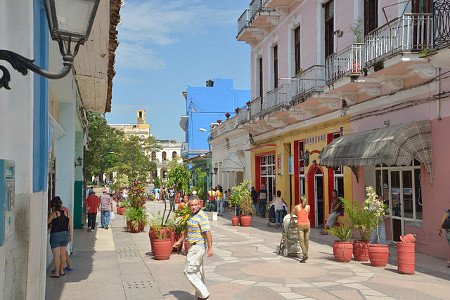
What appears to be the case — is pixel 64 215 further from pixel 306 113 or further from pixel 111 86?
pixel 306 113

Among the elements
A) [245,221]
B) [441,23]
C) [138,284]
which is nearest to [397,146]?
[441,23]

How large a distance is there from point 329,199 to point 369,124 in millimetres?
3865

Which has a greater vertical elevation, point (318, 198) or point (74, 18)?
point (74, 18)

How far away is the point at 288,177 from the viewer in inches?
833

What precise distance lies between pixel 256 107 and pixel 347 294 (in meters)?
16.0

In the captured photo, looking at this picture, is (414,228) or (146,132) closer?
(414,228)

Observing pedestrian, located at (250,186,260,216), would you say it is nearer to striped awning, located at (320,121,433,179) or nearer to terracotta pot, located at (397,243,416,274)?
striped awning, located at (320,121,433,179)

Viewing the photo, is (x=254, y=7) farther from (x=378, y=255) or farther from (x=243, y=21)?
(x=378, y=255)

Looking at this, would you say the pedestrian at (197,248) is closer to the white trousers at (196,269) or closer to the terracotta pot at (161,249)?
the white trousers at (196,269)

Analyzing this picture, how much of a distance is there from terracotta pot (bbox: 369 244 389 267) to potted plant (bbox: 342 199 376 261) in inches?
20.2

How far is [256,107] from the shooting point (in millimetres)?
23250

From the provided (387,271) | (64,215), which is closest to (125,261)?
(64,215)

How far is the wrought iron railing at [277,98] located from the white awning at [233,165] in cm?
600

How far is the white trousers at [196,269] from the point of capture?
23.2 ft
